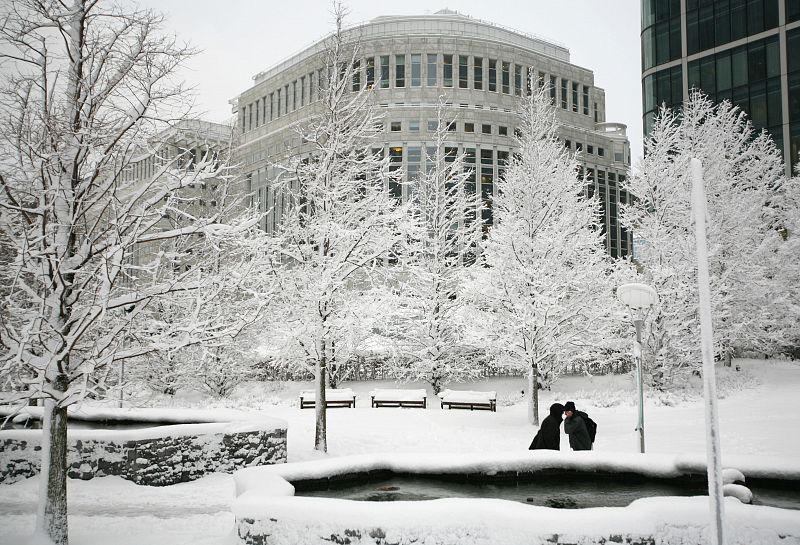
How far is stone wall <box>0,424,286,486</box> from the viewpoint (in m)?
11.5

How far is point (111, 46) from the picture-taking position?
8.05 metres

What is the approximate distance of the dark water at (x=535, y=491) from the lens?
823 cm

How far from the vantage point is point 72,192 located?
25.6ft

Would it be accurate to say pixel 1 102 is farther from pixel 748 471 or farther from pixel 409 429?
pixel 409 429

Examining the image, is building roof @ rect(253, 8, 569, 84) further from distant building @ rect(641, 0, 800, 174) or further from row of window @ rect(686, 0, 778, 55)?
row of window @ rect(686, 0, 778, 55)

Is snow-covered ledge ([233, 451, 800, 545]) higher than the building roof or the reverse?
the reverse

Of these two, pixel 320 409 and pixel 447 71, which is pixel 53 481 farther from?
pixel 447 71

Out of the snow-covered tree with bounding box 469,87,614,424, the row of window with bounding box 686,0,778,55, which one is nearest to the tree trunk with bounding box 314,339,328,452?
the snow-covered tree with bounding box 469,87,614,424

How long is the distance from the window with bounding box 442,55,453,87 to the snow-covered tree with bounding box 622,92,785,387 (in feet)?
95.7

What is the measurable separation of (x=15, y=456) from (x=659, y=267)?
69.5 ft

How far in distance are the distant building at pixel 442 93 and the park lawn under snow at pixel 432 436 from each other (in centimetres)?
2786

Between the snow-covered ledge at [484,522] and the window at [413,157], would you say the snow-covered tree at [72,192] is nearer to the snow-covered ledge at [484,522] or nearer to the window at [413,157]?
the snow-covered ledge at [484,522]

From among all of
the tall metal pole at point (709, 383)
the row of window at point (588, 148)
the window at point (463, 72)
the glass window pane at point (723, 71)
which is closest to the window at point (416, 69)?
the window at point (463, 72)

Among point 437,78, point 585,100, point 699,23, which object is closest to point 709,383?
point 699,23
